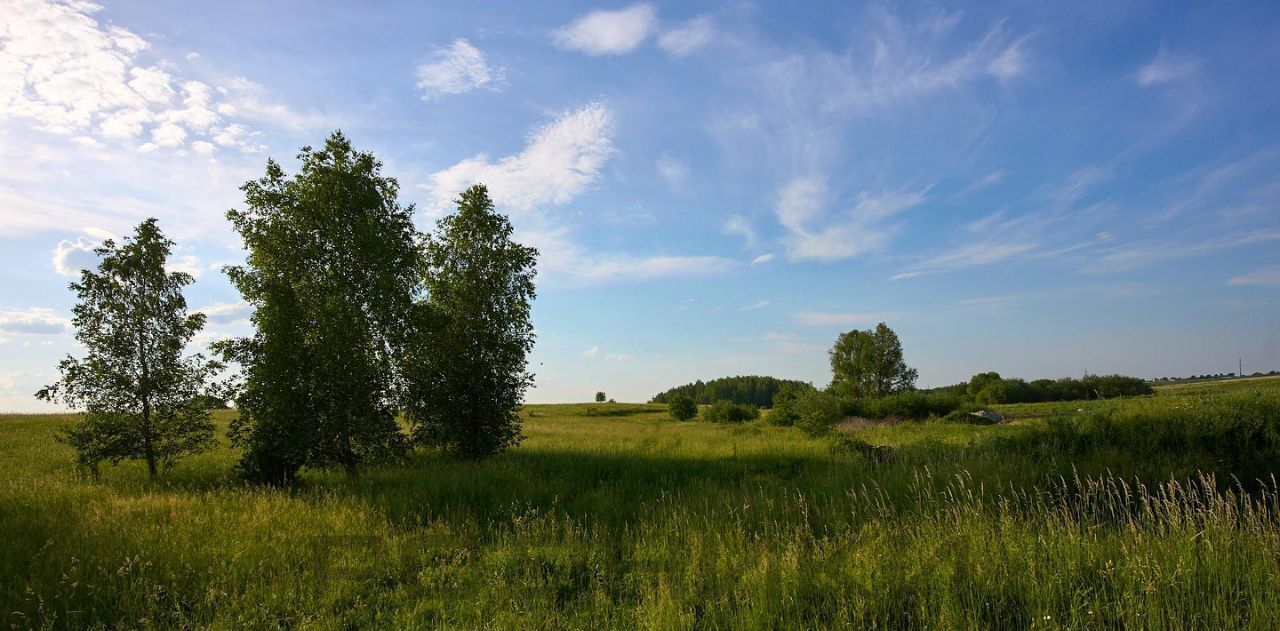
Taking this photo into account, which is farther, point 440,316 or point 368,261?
point 440,316

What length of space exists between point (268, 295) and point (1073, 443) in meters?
22.0

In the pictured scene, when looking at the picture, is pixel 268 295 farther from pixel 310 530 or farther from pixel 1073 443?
pixel 1073 443

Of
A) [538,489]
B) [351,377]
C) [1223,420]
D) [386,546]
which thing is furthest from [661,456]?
[1223,420]

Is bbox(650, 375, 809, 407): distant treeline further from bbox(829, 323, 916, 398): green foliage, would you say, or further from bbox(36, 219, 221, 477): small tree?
bbox(36, 219, 221, 477): small tree

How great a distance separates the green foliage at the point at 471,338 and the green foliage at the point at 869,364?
2078 inches

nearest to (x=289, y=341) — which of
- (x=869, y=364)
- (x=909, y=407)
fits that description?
(x=909, y=407)

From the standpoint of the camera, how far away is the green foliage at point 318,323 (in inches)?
539

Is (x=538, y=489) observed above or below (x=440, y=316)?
below

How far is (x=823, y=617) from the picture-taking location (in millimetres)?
5980

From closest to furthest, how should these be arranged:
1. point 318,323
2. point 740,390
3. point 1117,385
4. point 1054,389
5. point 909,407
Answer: point 318,323 < point 909,407 < point 1117,385 < point 1054,389 < point 740,390

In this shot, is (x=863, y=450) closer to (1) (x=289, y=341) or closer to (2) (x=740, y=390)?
(1) (x=289, y=341)

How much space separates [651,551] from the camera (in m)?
8.30

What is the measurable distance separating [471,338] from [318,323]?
4181 millimetres

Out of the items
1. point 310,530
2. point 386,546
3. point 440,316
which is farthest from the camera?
point 440,316
